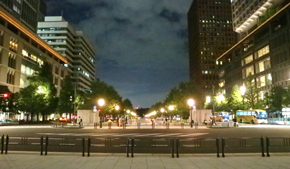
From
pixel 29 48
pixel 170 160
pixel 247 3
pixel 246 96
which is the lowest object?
pixel 170 160

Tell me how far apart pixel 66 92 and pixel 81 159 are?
226 feet

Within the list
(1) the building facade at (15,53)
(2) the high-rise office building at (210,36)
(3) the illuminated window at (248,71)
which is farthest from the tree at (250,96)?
(2) the high-rise office building at (210,36)

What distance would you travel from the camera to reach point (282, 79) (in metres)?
67.9

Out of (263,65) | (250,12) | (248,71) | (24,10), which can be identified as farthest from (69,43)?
(263,65)

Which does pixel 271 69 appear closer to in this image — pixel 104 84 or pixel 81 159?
pixel 104 84

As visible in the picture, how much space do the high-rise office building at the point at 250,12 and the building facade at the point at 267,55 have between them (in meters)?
6.85

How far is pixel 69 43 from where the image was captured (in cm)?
13312

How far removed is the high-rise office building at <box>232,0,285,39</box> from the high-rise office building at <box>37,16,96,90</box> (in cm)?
8491

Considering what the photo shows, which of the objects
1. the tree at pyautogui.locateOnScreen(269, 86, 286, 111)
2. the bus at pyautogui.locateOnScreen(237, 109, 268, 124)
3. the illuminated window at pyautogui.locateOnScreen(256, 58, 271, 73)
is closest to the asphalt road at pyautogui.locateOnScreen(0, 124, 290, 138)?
the bus at pyautogui.locateOnScreen(237, 109, 268, 124)

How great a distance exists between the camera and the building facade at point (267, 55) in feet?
220

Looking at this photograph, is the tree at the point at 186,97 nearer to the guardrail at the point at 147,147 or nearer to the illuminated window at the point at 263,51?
the illuminated window at the point at 263,51

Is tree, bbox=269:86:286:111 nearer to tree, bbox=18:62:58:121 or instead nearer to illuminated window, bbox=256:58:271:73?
illuminated window, bbox=256:58:271:73

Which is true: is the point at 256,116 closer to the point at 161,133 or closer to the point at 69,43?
the point at 161,133

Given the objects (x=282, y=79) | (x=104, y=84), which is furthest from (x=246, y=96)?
(x=104, y=84)
